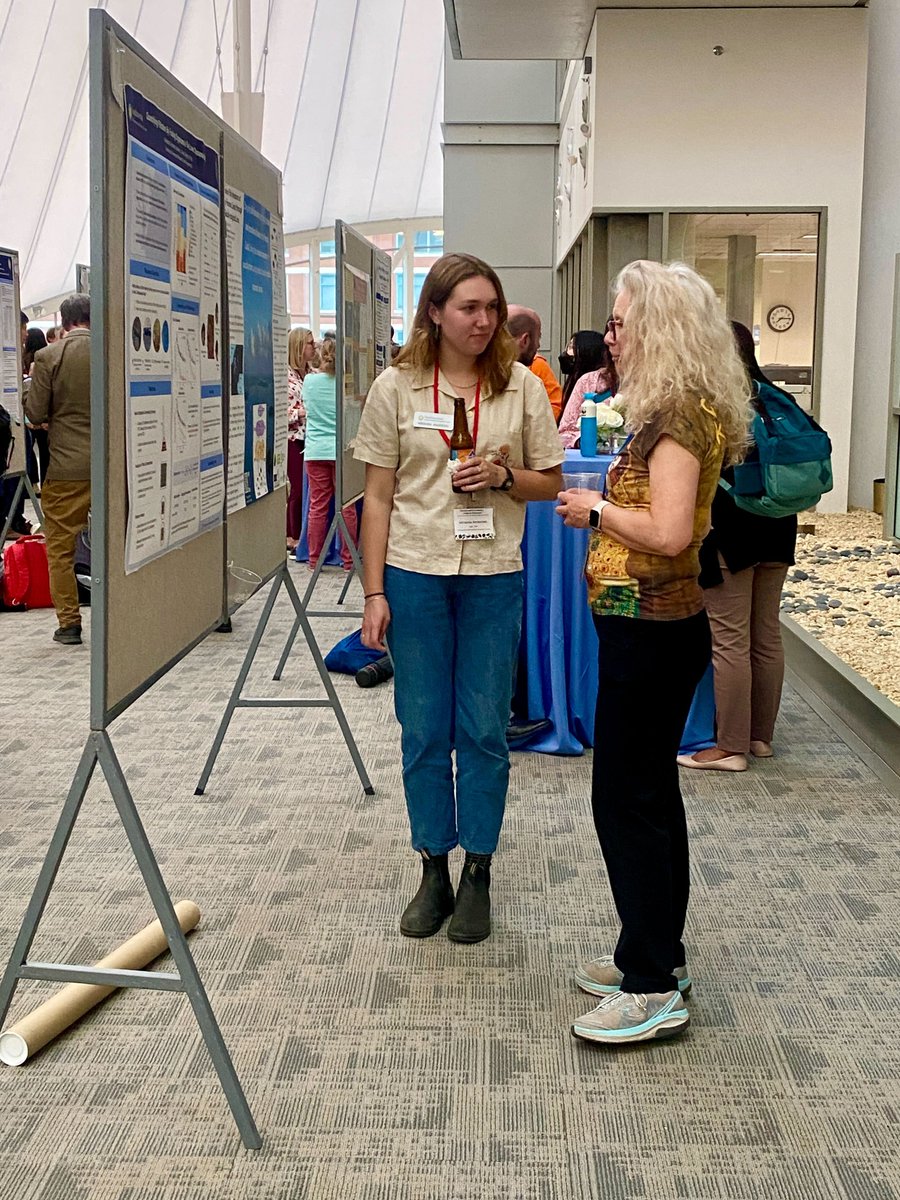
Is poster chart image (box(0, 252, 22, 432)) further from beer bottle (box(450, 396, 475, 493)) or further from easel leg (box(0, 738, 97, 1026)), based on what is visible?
easel leg (box(0, 738, 97, 1026))

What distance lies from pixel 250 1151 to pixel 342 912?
1.05 meters

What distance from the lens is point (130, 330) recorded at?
2.15 m

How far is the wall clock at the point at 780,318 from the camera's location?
1035 cm

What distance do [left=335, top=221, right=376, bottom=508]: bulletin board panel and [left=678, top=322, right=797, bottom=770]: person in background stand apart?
1682 millimetres

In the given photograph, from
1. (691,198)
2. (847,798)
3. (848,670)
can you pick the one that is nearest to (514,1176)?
(847,798)

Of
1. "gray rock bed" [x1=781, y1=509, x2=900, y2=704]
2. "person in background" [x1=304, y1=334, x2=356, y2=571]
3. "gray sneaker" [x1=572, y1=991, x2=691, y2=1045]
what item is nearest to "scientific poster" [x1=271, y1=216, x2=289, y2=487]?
"gray sneaker" [x1=572, y1=991, x2=691, y2=1045]

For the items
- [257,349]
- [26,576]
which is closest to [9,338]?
[26,576]

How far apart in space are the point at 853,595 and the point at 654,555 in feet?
17.3

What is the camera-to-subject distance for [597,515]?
251 centimetres

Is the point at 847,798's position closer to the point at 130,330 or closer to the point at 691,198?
the point at 130,330

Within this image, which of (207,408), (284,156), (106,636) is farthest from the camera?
(284,156)

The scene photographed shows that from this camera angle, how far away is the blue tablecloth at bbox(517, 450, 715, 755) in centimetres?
459

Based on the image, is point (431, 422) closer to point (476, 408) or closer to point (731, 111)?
point (476, 408)

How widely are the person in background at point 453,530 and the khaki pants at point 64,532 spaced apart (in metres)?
4.11
